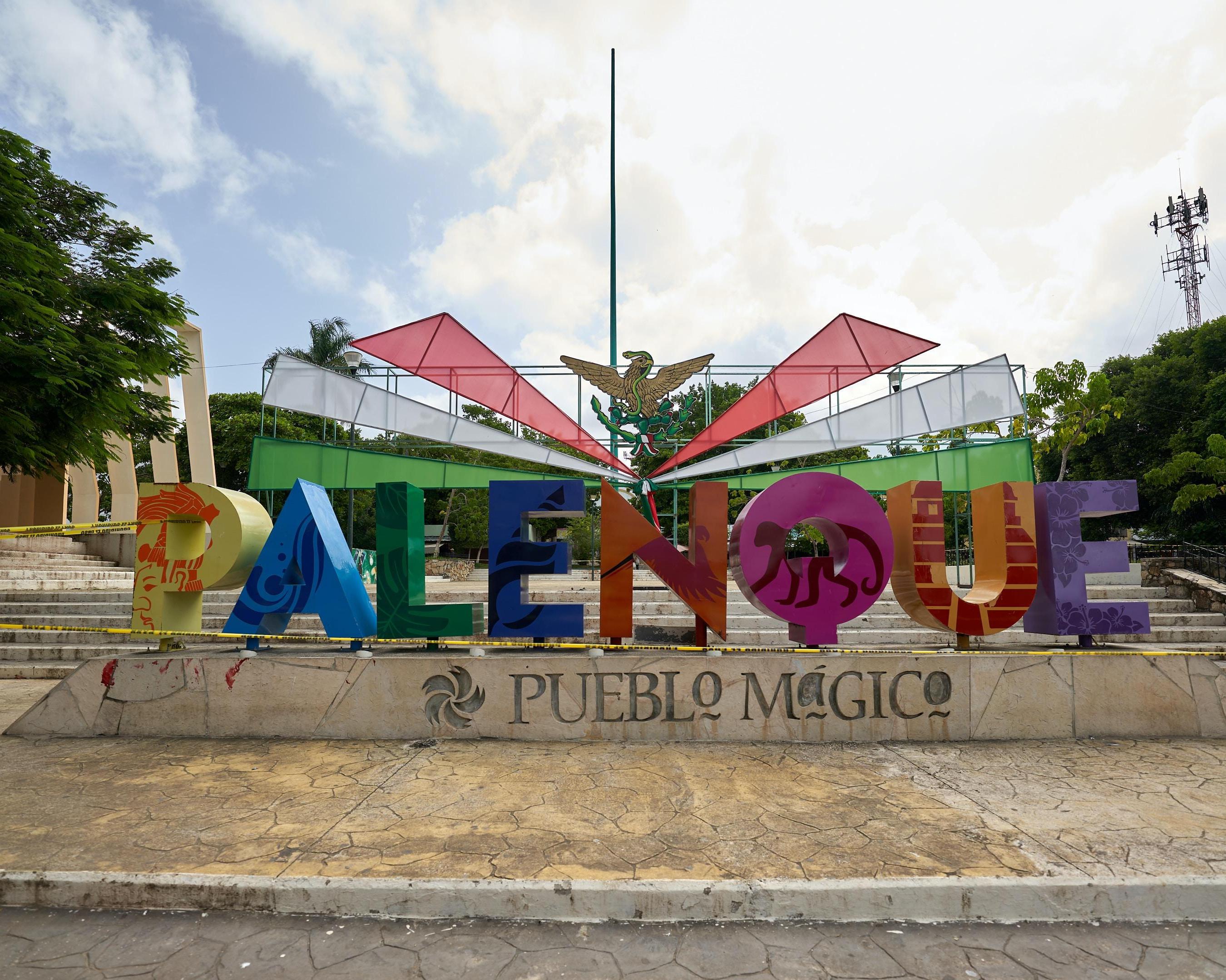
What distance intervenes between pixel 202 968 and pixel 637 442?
11.4 metres

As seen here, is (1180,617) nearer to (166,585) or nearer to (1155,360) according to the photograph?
(166,585)

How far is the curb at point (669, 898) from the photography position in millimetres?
3330

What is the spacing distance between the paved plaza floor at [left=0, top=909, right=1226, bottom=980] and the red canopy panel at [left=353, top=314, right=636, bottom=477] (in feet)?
34.8

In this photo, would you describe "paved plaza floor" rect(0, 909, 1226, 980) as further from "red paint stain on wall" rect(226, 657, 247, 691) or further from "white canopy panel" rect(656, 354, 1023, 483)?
"white canopy panel" rect(656, 354, 1023, 483)

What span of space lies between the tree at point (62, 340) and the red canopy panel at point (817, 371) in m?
9.83

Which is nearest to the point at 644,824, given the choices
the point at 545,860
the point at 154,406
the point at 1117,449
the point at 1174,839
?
the point at 545,860

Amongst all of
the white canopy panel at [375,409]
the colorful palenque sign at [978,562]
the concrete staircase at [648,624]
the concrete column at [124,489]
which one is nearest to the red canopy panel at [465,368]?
the white canopy panel at [375,409]

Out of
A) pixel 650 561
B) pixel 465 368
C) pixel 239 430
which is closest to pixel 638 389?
pixel 465 368

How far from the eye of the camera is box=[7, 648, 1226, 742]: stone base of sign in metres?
6.23

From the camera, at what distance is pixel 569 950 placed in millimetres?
3055

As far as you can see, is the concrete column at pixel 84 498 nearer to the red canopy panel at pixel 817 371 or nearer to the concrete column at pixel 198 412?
the concrete column at pixel 198 412

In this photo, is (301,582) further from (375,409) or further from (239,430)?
(239,430)

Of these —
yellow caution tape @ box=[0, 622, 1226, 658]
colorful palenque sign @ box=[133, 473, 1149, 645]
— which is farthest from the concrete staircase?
colorful palenque sign @ box=[133, 473, 1149, 645]

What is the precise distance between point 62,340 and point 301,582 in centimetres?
571
